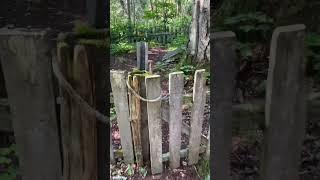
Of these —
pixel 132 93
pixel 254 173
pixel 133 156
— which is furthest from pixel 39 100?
pixel 133 156

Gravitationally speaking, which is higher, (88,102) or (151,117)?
(88,102)

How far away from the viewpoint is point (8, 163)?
116 cm

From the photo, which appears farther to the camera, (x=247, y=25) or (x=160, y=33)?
(x=160, y=33)

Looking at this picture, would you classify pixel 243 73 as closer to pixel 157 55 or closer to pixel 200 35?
pixel 200 35

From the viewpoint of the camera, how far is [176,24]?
6090 mm

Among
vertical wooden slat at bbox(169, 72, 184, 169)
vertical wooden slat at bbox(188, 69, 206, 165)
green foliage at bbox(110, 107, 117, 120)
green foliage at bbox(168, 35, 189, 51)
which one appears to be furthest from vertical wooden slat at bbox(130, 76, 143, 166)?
green foliage at bbox(168, 35, 189, 51)

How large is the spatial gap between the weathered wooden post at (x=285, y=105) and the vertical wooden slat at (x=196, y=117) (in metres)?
1.42

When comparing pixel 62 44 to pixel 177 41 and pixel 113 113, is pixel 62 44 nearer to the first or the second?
pixel 113 113

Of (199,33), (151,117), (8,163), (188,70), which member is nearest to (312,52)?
(8,163)

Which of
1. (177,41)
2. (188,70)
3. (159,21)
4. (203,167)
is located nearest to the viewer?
(203,167)

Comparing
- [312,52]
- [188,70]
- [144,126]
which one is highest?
[312,52]

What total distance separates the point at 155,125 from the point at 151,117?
0.20 feet

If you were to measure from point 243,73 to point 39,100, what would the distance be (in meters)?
0.54

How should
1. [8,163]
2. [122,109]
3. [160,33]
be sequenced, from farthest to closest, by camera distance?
[160,33] < [122,109] < [8,163]
